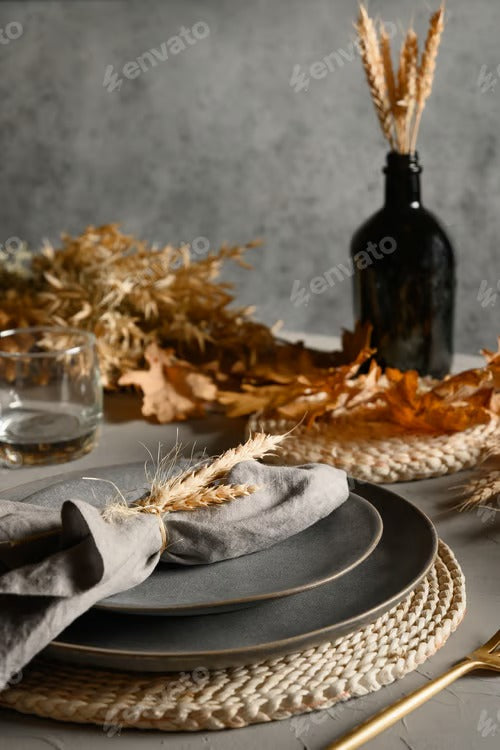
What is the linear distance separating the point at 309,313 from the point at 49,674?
3.12m

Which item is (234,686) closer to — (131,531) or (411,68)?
(131,531)

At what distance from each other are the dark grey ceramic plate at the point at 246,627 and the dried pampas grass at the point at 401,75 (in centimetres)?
72

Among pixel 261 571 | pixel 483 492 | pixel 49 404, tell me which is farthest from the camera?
pixel 49 404

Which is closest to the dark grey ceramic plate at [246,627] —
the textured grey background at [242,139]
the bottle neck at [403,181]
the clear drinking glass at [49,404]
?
the clear drinking glass at [49,404]

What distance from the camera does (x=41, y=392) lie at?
3.66 feet

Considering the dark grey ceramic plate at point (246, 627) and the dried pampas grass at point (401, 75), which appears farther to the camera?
the dried pampas grass at point (401, 75)

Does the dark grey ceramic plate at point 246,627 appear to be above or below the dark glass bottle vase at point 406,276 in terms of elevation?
below

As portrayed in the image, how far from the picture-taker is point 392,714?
1.78ft

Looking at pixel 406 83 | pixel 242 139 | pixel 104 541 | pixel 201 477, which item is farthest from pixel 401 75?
pixel 242 139

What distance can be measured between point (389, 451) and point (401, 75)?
1.74 ft

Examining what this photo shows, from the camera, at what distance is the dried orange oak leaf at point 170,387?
1225 mm

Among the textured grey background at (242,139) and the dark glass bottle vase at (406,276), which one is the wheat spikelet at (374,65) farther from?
the textured grey background at (242,139)

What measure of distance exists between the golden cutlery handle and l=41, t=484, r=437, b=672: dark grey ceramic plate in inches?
2.2

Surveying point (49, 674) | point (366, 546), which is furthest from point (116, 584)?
point (366, 546)
